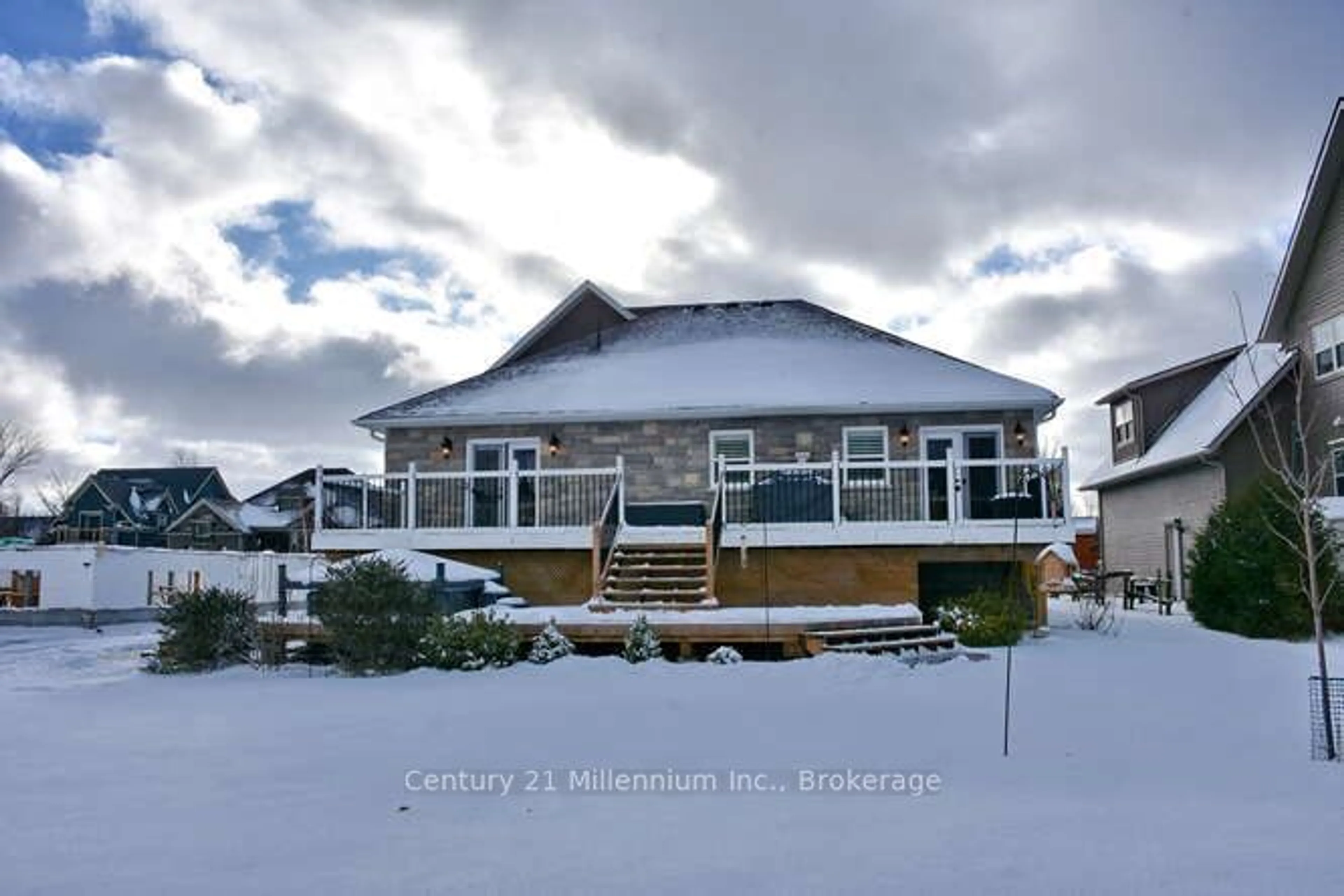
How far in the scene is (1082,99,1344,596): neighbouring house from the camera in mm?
20609

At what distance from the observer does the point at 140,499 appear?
55750 mm

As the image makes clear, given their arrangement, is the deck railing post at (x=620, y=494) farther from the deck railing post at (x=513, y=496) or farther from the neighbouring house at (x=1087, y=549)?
the neighbouring house at (x=1087, y=549)

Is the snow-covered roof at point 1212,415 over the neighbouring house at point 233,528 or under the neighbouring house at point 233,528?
over

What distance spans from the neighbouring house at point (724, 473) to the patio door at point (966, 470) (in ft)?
0.11

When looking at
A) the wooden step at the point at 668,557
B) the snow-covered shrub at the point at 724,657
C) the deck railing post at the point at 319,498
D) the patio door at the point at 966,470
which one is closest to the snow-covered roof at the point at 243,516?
the deck railing post at the point at 319,498

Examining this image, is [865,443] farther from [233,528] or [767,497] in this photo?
[233,528]

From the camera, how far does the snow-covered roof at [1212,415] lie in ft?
69.4

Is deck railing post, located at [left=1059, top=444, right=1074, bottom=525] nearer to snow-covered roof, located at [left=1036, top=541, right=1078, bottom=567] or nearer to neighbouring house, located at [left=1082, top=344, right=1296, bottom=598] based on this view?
snow-covered roof, located at [left=1036, top=541, right=1078, bottom=567]

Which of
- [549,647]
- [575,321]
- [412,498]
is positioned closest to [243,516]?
[575,321]

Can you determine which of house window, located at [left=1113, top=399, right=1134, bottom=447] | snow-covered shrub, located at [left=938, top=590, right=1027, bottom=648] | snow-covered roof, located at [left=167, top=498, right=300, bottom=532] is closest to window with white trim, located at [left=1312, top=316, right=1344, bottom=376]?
house window, located at [left=1113, top=399, right=1134, bottom=447]

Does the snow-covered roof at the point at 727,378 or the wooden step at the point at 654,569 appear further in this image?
the snow-covered roof at the point at 727,378

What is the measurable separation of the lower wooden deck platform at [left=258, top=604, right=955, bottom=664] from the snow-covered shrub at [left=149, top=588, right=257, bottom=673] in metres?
0.25

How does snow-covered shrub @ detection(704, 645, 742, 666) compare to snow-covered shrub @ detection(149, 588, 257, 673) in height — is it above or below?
below

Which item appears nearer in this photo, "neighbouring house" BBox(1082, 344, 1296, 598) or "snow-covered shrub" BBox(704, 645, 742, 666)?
"snow-covered shrub" BBox(704, 645, 742, 666)
